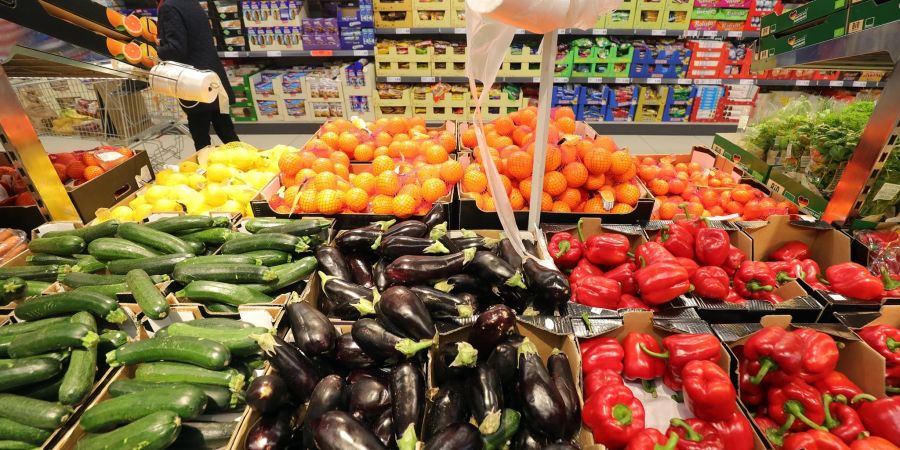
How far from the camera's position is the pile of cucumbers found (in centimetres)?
99

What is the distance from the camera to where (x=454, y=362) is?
1.08 meters

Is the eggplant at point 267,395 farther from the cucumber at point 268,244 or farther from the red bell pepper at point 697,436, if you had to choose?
the red bell pepper at point 697,436

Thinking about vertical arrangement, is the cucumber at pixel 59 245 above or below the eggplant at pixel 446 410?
above

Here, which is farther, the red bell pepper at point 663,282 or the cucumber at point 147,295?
the red bell pepper at point 663,282

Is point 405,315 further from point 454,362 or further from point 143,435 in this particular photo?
point 143,435

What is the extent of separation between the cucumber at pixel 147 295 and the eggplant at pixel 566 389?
3.97ft

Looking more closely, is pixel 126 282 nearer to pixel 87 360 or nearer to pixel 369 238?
pixel 87 360

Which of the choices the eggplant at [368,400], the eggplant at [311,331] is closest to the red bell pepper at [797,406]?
the eggplant at [368,400]

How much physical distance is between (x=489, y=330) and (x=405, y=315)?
0.24 meters

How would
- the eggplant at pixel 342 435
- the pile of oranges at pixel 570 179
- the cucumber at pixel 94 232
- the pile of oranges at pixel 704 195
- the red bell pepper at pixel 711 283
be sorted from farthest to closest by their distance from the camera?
the pile of oranges at pixel 704 195, the pile of oranges at pixel 570 179, the cucumber at pixel 94 232, the red bell pepper at pixel 711 283, the eggplant at pixel 342 435

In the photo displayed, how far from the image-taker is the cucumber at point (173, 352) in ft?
3.79

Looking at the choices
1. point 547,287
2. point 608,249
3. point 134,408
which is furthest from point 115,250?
point 608,249

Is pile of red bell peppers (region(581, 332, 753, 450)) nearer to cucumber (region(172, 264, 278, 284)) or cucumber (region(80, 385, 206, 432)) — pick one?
cucumber (region(80, 385, 206, 432))

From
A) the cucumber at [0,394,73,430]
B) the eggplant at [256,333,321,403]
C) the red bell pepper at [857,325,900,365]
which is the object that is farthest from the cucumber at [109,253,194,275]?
the red bell pepper at [857,325,900,365]
